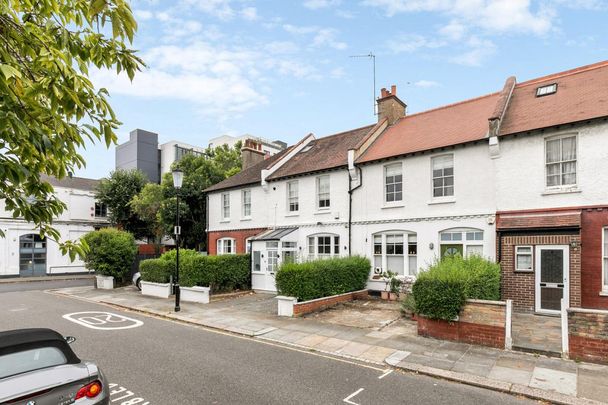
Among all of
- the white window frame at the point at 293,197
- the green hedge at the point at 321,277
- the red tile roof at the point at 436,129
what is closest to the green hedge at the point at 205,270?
the white window frame at the point at 293,197

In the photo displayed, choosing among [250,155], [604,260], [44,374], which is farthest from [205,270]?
[604,260]

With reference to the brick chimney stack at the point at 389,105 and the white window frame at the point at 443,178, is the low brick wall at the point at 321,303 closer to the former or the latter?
the white window frame at the point at 443,178

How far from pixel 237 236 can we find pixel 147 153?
46506 mm

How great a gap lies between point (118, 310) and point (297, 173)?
11.3 metres

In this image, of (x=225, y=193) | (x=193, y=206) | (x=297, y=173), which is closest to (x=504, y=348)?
(x=297, y=173)

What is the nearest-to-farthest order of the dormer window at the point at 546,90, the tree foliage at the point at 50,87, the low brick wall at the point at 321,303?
the tree foliage at the point at 50,87, the low brick wall at the point at 321,303, the dormer window at the point at 546,90

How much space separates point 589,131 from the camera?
12.9 m

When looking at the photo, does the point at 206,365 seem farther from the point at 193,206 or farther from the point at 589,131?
the point at 193,206

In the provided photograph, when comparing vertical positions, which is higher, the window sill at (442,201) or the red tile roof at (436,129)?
the red tile roof at (436,129)

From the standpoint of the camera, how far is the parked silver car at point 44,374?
4.16 m

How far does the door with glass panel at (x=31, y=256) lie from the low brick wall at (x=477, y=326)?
36.2m

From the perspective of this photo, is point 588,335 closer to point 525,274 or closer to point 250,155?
point 525,274

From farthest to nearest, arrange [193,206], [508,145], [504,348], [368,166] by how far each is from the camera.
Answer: [193,206] → [368,166] → [508,145] → [504,348]

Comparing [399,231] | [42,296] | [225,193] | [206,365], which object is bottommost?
[42,296]
